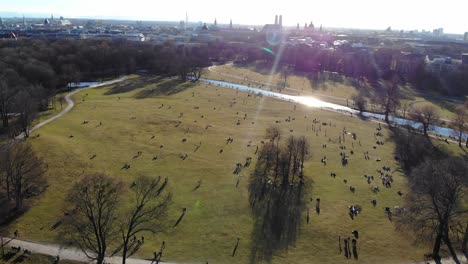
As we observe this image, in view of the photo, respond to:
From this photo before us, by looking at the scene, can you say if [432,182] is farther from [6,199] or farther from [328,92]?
[328,92]

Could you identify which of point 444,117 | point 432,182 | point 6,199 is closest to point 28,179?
point 6,199

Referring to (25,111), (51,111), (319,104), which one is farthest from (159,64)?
(25,111)

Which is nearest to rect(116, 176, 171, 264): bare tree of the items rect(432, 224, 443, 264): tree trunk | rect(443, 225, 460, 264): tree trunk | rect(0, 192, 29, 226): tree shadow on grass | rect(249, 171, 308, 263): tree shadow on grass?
rect(249, 171, 308, 263): tree shadow on grass

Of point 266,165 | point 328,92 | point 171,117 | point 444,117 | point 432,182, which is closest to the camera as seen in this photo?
point 432,182

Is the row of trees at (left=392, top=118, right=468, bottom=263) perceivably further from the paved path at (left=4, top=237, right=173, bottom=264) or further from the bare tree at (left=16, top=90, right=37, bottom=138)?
the bare tree at (left=16, top=90, right=37, bottom=138)

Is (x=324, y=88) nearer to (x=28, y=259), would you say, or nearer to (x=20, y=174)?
(x=20, y=174)

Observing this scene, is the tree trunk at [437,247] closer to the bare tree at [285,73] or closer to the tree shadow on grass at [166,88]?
the tree shadow on grass at [166,88]

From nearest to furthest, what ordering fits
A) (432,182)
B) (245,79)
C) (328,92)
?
1. (432,182)
2. (328,92)
3. (245,79)
